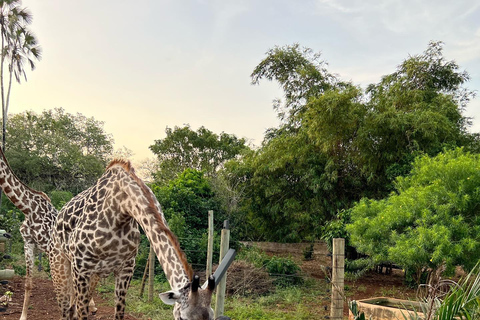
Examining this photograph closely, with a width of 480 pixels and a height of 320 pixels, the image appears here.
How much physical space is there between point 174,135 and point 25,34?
28.9 feet

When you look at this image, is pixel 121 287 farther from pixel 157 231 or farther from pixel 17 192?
pixel 17 192

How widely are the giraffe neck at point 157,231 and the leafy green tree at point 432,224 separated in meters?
4.44

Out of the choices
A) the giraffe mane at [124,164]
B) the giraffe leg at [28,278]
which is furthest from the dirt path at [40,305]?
the giraffe mane at [124,164]

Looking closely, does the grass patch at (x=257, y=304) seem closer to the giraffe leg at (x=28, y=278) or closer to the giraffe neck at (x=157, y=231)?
the giraffe leg at (x=28, y=278)

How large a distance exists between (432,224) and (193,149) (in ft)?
56.8

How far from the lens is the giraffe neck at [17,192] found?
16.2 feet

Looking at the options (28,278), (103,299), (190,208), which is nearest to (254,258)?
(190,208)

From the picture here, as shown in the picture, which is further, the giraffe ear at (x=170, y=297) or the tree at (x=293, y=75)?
the tree at (x=293, y=75)

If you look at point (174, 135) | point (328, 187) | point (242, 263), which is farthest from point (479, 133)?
point (174, 135)

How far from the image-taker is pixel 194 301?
6.83ft

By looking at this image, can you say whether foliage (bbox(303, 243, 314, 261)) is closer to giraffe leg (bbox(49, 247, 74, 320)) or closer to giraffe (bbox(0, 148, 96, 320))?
giraffe (bbox(0, 148, 96, 320))

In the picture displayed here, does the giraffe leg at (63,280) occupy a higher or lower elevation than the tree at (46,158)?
lower

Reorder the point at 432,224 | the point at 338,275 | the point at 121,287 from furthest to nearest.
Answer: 1. the point at 432,224
2. the point at 338,275
3. the point at 121,287

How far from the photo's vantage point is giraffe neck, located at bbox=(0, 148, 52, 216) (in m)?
4.93
